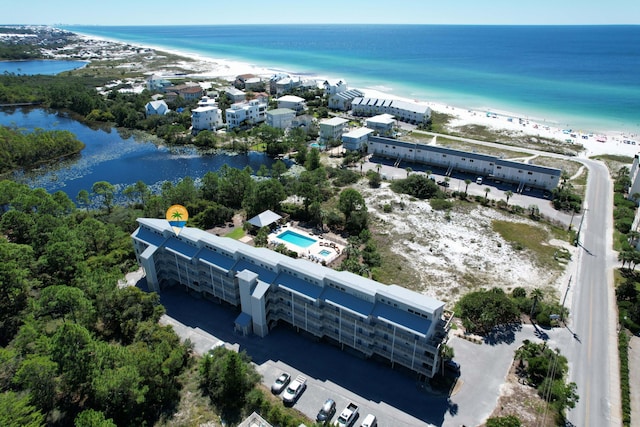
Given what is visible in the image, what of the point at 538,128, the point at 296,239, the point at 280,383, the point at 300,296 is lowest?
the point at 296,239

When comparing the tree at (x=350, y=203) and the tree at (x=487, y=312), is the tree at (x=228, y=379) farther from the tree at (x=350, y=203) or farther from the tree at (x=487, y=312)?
the tree at (x=350, y=203)

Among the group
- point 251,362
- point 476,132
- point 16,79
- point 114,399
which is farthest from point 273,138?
point 16,79

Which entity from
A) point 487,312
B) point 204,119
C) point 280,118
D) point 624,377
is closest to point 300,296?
point 487,312

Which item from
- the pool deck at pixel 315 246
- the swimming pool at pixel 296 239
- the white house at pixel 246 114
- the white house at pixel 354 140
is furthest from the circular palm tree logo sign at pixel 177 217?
the white house at pixel 246 114

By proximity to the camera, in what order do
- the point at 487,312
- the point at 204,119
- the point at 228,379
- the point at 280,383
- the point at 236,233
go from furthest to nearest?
1. the point at 204,119
2. the point at 236,233
3. the point at 487,312
4. the point at 280,383
5. the point at 228,379

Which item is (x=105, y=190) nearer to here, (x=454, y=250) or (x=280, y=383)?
(x=280, y=383)
